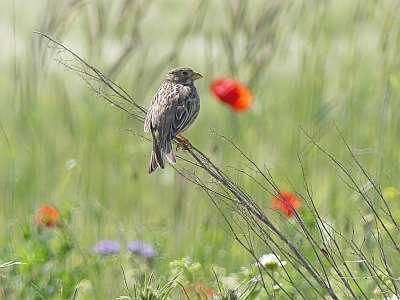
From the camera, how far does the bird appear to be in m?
3.62

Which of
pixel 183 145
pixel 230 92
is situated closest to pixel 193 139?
pixel 230 92

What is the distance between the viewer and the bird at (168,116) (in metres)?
3.62

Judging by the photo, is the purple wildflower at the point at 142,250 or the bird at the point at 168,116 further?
the purple wildflower at the point at 142,250

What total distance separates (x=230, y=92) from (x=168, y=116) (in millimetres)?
440

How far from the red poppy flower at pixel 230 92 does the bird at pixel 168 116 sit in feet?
0.28

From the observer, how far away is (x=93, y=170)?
5.12 metres

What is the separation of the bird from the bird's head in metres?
0.10

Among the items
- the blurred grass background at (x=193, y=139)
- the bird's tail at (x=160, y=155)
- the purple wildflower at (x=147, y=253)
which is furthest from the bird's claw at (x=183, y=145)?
the purple wildflower at (x=147, y=253)

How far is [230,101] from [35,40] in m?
0.79

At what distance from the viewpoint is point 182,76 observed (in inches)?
185

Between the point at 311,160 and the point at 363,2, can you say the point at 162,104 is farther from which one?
the point at 363,2

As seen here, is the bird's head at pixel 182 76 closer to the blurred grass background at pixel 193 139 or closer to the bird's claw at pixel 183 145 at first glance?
the blurred grass background at pixel 193 139

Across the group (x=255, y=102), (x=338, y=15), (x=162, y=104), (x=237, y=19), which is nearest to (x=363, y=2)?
(x=237, y=19)

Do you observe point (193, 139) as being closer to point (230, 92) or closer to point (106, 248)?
point (230, 92)
